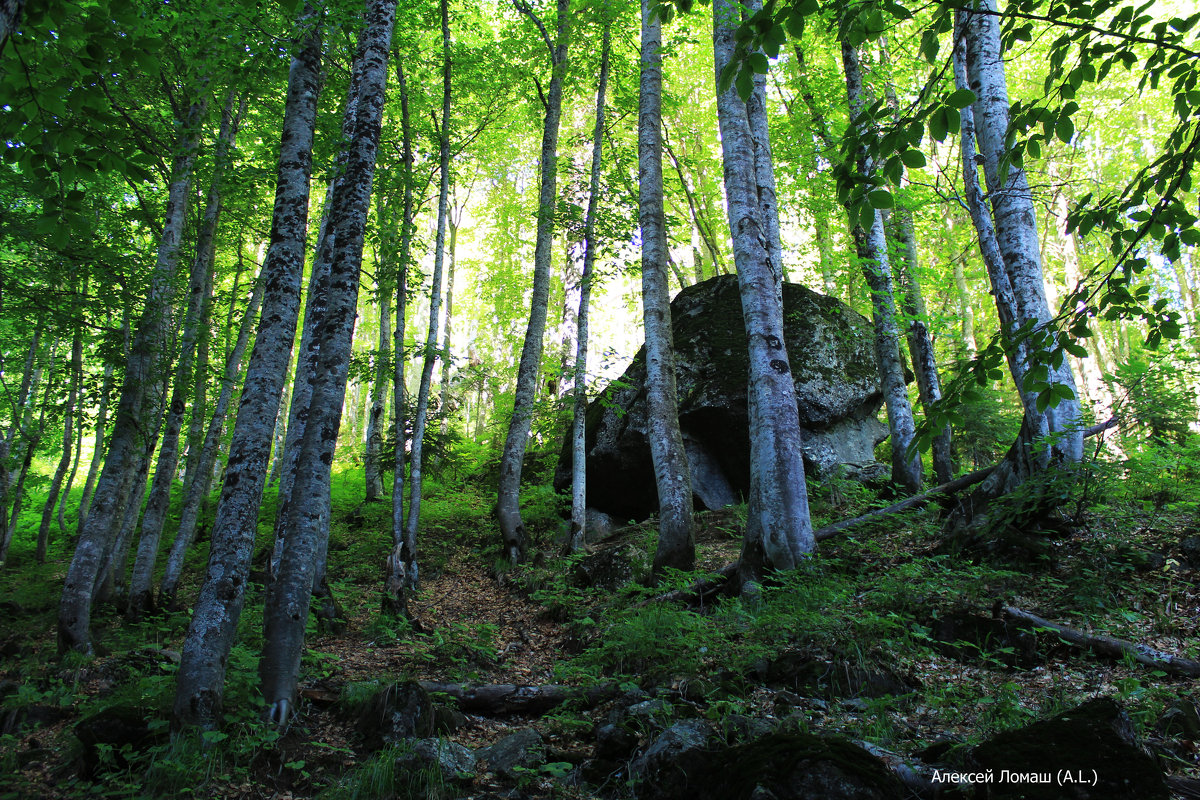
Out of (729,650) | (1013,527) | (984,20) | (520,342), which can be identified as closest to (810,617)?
(729,650)

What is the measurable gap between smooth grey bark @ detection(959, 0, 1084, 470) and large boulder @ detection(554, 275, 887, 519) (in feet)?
14.5

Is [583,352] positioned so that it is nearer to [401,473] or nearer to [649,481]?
[649,481]

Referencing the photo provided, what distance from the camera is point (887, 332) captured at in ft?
32.8

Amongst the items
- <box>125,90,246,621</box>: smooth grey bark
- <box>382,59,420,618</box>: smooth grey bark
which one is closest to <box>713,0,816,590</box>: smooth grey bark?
<box>382,59,420,618</box>: smooth grey bark

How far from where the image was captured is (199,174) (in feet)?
26.0

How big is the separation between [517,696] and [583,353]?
7.01 metres

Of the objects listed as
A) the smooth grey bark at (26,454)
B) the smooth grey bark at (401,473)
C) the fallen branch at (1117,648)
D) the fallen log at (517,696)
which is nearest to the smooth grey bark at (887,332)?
the fallen branch at (1117,648)

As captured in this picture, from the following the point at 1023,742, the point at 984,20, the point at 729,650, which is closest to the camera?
the point at 1023,742

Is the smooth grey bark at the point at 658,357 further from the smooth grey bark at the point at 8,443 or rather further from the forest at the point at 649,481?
the smooth grey bark at the point at 8,443

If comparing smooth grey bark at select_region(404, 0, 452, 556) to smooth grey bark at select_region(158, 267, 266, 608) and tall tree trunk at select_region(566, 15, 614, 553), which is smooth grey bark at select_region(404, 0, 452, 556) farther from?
smooth grey bark at select_region(158, 267, 266, 608)

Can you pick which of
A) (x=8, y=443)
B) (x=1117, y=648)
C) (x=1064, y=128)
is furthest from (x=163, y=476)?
(x=1117, y=648)

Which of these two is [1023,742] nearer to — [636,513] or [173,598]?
[636,513]

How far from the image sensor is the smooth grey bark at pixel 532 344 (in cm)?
1165

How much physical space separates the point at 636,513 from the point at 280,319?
27.5 feet
